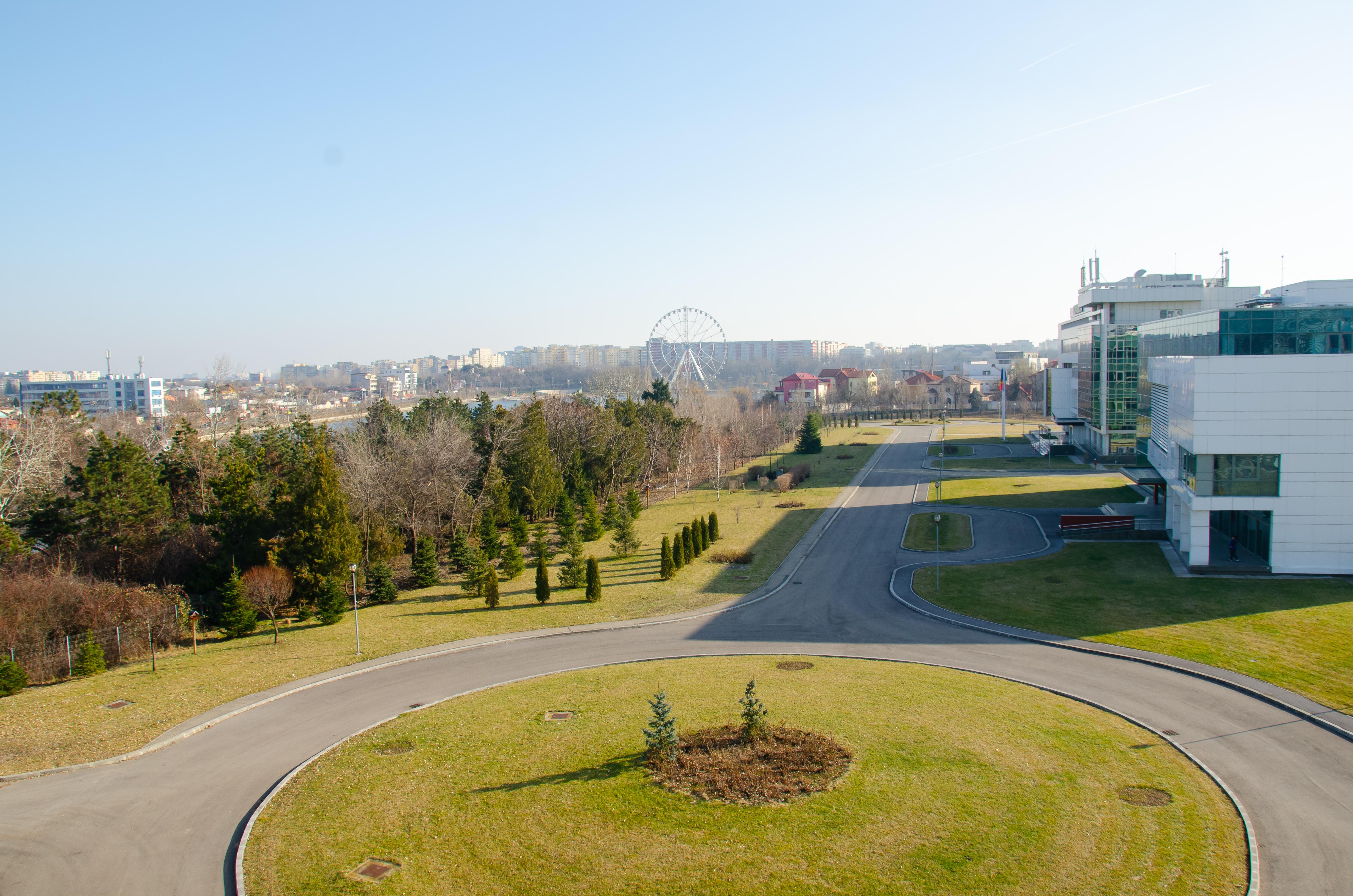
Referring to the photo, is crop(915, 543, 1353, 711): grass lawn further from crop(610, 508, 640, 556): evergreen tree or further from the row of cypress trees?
crop(610, 508, 640, 556): evergreen tree

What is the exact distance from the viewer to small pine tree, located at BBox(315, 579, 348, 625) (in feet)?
92.9

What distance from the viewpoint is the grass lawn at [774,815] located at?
457 inches

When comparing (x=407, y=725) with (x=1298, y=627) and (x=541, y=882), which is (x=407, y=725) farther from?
(x=1298, y=627)

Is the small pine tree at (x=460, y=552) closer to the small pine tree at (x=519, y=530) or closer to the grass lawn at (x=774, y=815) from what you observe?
the small pine tree at (x=519, y=530)

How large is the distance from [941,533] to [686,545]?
1521 centimetres

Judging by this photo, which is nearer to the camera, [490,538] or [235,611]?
[235,611]

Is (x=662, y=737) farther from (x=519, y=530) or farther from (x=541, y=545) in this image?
(x=519, y=530)

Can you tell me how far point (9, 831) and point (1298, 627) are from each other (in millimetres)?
33148

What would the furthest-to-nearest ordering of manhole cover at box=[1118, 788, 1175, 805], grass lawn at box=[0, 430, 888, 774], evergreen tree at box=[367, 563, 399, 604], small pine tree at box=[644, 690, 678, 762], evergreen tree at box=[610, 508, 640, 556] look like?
evergreen tree at box=[610, 508, 640, 556]
evergreen tree at box=[367, 563, 399, 604]
grass lawn at box=[0, 430, 888, 774]
small pine tree at box=[644, 690, 678, 762]
manhole cover at box=[1118, 788, 1175, 805]

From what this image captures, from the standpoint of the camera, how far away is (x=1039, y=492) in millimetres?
52531

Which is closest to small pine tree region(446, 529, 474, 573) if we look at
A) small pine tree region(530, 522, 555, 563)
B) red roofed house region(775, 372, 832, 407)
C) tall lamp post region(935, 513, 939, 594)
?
small pine tree region(530, 522, 555, 563)

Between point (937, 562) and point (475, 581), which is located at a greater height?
point (475, 581)

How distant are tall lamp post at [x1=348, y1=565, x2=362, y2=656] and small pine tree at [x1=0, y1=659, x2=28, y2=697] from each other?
8583 millimetres

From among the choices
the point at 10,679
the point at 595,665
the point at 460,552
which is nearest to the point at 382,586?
the point at 460,552
